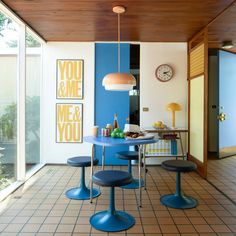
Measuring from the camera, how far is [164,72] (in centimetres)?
508

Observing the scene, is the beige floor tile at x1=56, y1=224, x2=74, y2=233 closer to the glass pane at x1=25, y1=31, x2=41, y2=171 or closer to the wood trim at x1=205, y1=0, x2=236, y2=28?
the glass pane at x1=25, y1=31, x2=41, y2=171

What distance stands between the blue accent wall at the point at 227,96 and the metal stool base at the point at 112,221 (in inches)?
155

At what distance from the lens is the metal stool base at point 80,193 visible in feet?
11.1

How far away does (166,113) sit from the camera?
5.12m

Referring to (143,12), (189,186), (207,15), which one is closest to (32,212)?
(189,186)

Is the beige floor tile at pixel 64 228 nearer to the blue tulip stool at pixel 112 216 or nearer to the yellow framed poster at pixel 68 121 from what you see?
the blue tulip stool at pixel 112 216

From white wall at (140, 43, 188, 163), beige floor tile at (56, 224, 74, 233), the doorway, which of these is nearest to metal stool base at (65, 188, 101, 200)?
beige floor tile at (56, 224, 74, 233)

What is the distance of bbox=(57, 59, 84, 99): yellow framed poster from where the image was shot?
5066 mm

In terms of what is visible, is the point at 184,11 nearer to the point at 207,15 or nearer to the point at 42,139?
the point at 207,15

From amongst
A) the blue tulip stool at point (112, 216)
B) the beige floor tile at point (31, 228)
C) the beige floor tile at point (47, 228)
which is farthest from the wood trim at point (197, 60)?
the beige floor tile at point (31, 228)

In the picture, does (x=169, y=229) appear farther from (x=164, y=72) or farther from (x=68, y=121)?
(x=164, y=72)

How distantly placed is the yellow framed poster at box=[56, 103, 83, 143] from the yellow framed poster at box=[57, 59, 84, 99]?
0.65ft

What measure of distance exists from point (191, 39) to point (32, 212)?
3.99m

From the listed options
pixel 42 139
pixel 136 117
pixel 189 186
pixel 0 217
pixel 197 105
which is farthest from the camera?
pixel 136 117
